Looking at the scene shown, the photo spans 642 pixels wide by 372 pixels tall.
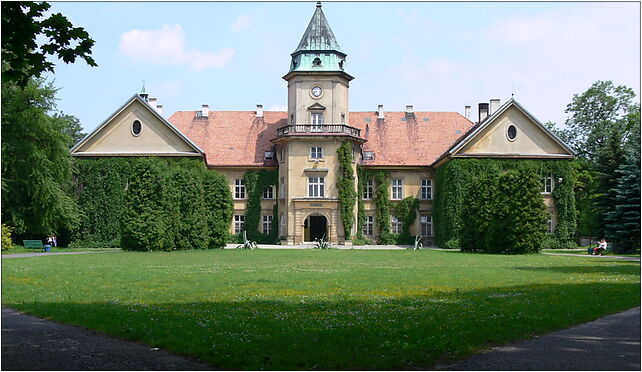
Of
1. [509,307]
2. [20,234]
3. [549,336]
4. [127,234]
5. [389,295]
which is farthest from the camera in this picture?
[20,234]

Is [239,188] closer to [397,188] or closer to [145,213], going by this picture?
[397,188]

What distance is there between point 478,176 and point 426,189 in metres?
7.61

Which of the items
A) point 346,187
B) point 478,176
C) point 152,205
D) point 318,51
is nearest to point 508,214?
point 478,176

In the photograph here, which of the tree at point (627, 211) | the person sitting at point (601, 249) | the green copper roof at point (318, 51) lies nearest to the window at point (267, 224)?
the green copper roof at point (318, 51)

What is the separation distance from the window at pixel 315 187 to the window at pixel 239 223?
732 centimetres

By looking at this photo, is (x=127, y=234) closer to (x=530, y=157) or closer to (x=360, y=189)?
(x=360, y=189)

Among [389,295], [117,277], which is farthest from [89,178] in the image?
[389,295]

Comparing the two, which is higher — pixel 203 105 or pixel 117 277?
pixel 203 105

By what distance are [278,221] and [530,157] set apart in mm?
20935

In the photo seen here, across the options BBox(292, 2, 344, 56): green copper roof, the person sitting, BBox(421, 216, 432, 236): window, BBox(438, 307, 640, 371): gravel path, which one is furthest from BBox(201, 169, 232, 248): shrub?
BBox(438, 307, 640, 371): gravel path

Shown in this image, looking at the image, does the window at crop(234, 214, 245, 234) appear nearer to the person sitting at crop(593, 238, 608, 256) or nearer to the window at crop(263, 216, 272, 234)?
the window at crop(263, 216, 272, 234)

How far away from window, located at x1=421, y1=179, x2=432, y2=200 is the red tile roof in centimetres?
156

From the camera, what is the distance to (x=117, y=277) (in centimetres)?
1992

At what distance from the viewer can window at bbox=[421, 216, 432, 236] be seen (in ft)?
186
